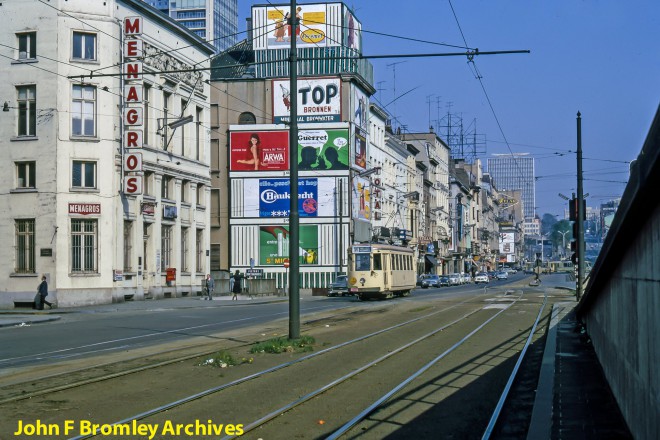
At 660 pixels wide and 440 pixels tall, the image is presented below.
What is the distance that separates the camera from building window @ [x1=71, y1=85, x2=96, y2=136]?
138ft

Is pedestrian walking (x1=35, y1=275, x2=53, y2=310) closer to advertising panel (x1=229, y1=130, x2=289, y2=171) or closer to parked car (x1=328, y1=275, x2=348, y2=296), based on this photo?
parked car (x1=328, y1=275, x2=348, y2=296)

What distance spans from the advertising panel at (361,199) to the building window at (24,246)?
3616cm

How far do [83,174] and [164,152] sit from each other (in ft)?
25.6

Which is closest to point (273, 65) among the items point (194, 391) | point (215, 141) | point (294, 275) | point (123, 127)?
point (215, 141)

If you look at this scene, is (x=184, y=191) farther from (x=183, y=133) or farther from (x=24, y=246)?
(x=24, y=246)

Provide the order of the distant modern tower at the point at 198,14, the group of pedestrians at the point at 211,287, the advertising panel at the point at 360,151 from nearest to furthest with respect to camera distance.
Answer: the group of pedestrians at the point at 211,287, the advertising panel at the point at 360,151, the distant modern tower at the point at 198,14

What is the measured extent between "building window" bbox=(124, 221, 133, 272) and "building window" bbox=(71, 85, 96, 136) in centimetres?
545

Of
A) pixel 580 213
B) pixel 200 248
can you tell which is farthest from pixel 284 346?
pixel 200 248

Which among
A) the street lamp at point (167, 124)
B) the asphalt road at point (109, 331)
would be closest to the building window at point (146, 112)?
the street lamp at point (167, 124)

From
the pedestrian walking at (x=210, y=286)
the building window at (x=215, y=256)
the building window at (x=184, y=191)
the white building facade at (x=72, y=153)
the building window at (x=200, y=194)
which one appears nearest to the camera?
the white building facade at (x=72, y=153)

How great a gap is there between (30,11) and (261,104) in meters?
33.1

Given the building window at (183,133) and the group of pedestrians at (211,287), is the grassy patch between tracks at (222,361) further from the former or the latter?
the building window at (183,133)

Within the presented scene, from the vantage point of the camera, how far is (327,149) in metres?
71.3

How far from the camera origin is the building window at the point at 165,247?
49656mm
